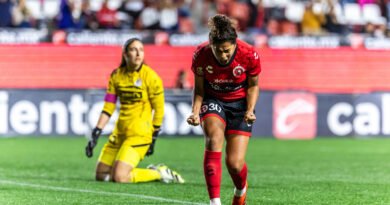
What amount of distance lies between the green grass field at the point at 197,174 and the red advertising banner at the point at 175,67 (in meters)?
2.65

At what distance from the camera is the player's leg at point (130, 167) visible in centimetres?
1361

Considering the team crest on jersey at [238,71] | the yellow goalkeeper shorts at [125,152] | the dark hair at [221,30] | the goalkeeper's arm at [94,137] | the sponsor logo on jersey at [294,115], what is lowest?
the sponsor logo on jersey at [294,115]

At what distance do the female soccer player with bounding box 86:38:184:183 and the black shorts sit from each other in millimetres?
3778

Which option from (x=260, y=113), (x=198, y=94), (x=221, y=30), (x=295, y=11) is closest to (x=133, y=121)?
(x=198, y=94)

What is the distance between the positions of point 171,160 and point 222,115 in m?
8.22

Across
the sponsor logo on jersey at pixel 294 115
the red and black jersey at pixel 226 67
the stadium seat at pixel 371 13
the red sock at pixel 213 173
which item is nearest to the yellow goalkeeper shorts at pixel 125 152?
the red and black jersey at pixel 226 67

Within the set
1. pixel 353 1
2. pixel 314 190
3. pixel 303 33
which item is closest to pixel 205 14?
pixel 303 33

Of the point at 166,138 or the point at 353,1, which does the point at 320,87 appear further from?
the point at 166,138

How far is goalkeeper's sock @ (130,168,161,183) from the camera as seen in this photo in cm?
1370

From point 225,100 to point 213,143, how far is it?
0.53m

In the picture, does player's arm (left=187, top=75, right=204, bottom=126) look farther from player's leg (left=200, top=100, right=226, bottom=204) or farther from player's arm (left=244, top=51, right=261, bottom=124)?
player's arm (left=244, top=51, right=261, bottom=124)

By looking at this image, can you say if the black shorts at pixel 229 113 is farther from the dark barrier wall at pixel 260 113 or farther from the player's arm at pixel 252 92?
the dark barrier wall at pixel 260 113

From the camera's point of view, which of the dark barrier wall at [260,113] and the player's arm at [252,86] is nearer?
the player's arm at [252,86]

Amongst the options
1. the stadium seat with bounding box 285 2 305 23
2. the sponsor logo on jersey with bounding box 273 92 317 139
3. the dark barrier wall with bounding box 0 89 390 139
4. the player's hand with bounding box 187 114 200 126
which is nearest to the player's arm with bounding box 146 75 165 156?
the player's hand with bounding box 187 114 200 126
